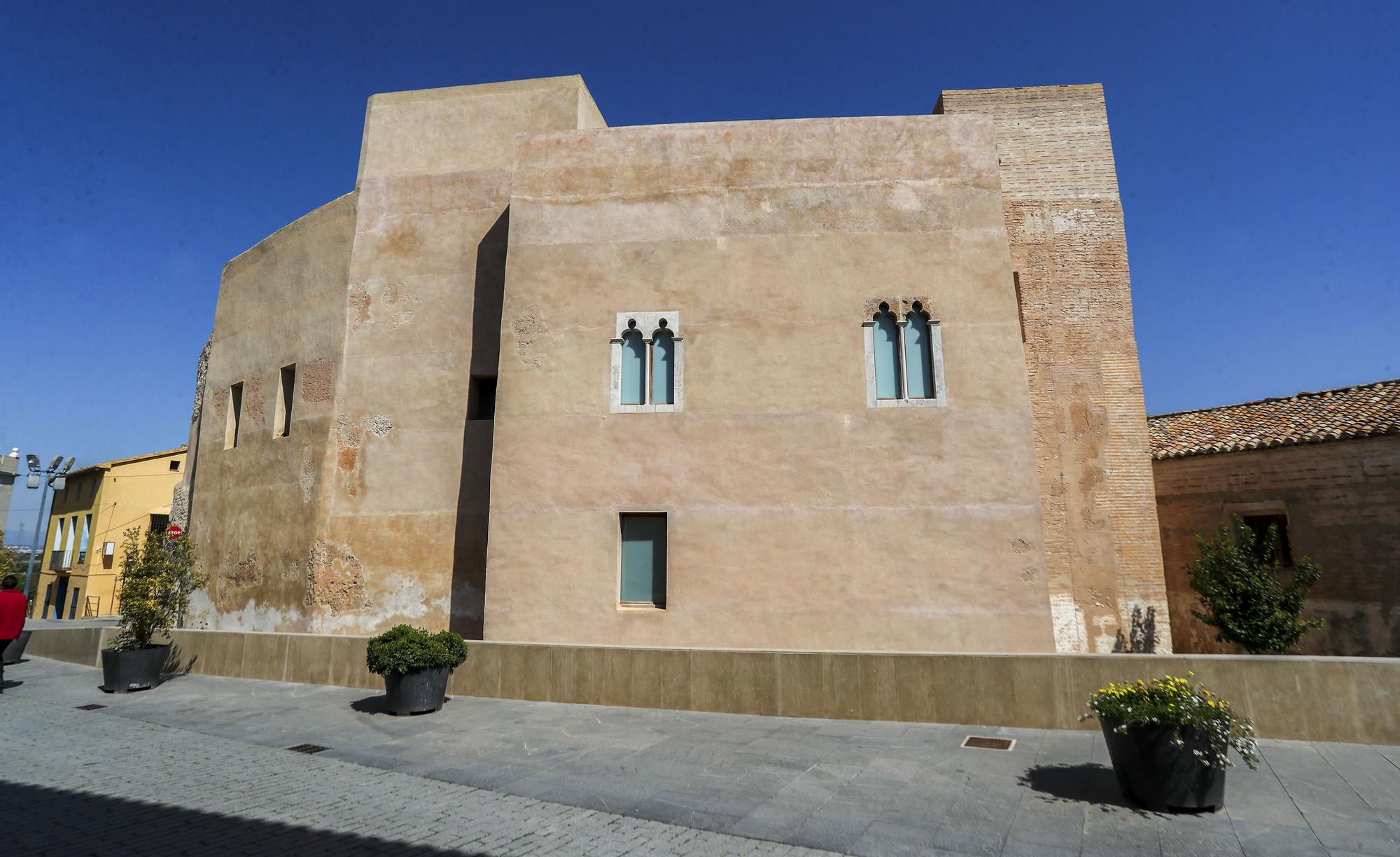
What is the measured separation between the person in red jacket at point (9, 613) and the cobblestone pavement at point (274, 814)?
524 centimetres

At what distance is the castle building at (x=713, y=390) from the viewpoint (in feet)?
38.0

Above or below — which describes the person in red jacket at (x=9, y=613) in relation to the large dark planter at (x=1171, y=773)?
above

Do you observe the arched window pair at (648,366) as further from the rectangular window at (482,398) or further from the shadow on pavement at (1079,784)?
the shadow on pavement at (1079,784)

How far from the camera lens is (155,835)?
5184mm

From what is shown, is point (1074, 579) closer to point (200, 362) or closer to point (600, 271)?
point (600, 271)

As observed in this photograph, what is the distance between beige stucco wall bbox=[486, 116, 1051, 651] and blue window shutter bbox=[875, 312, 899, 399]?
1.02 feet

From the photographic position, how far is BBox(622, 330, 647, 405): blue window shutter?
1257 centimetres

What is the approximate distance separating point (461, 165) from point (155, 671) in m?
11.1

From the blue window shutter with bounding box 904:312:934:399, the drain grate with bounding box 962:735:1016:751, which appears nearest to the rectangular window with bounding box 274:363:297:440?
the blue window shutter with bounding box 904:312:934:399

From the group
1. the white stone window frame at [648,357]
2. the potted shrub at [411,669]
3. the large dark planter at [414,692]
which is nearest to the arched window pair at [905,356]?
the white stone window frame at [648,357]

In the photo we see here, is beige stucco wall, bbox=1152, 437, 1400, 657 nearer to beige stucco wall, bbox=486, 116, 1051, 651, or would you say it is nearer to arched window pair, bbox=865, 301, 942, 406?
beige stucco wall, bbox=486, 116, 1051, 651

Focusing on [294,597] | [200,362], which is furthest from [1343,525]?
Answer: [200,362]

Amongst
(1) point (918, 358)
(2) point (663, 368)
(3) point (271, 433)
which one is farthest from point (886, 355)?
(3) point (271, 433)

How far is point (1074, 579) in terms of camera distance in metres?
13.9
